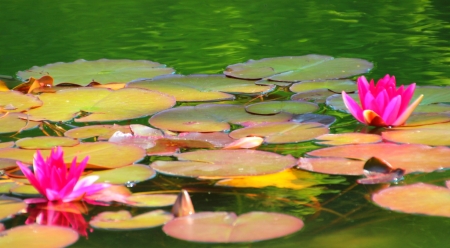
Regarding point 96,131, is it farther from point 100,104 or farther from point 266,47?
point 266,47

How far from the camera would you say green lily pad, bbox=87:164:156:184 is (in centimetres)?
162

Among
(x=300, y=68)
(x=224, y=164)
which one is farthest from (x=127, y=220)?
(x=300, y=68)

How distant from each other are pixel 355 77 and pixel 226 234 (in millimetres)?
1548

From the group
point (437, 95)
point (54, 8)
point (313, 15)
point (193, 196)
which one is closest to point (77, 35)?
point (54, 8)

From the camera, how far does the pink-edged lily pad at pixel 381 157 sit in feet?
5.40

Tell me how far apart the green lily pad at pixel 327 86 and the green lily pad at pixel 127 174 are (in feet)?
3.11

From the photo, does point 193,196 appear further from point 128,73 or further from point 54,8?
point 54,8

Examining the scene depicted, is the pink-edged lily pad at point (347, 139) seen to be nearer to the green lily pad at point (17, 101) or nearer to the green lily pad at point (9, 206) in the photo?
the green lily pad at point (9, 206)

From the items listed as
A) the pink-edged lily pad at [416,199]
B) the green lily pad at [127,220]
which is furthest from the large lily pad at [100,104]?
the pink-edged lily pad at [416,199]

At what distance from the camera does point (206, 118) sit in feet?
7.09

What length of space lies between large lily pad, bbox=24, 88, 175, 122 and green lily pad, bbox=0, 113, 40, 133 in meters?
0.04

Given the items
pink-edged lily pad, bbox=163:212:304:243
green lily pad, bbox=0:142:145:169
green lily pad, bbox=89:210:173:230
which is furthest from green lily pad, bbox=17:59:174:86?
pink-edged lily pad, bbox=163:212:304:243

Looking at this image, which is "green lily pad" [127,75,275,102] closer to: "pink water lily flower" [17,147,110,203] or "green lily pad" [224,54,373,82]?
"green lily pad" [224,54,373,82]

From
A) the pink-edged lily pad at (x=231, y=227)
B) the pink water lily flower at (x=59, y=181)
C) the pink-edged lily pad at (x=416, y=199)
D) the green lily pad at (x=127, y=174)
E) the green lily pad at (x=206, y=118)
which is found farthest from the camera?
the green lily pad at (x=206, y=118)
